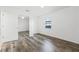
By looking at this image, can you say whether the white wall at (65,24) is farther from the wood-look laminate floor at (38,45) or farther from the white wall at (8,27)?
the white wall at (8,27)

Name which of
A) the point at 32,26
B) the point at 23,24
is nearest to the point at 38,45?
the point at 32,26

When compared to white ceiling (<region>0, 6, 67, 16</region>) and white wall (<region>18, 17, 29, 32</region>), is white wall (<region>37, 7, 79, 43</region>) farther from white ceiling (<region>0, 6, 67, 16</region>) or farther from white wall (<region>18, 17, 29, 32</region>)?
white wall (<region>18, 17, 29, 32</region>)

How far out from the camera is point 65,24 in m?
1.63

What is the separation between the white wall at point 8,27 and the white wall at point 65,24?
1.63 feet

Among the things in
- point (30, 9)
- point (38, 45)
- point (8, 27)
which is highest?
point (30, 9)

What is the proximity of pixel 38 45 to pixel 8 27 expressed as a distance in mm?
701

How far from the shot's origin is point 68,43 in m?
1.54

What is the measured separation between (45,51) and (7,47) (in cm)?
74

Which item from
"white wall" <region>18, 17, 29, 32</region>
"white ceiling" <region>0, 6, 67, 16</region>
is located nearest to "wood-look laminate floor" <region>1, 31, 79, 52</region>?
"white wall" <region>18, 17, 29, 32</region>

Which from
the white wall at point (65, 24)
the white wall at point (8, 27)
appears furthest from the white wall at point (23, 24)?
the white wall at point (65, 24)

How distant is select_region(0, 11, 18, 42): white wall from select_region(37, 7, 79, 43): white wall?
50cm

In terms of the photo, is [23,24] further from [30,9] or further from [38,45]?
[38,45]
